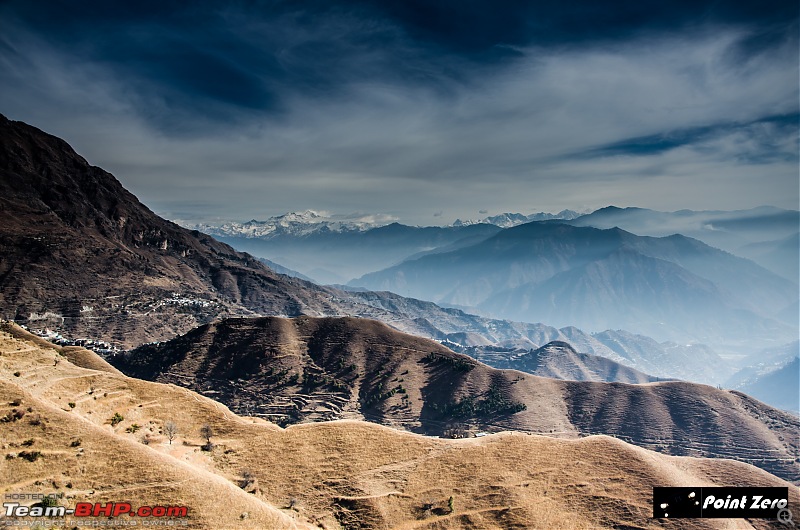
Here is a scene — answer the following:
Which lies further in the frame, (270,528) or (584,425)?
(584,425)

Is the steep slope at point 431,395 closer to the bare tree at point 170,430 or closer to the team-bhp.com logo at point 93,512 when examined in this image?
the bare tree at point 170,430

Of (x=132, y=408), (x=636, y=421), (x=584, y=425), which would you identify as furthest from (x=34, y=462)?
(x=636, y=421)

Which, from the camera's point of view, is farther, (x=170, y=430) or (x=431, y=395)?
(x=431, y=395)

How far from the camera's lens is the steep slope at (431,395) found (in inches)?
6299

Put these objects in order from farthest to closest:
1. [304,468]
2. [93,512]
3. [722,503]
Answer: [304,468] → [722,503] → [93,512]

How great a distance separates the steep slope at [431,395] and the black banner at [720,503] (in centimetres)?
11111

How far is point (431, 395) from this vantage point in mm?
174500

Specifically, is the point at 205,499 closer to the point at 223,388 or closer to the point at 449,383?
the point at 223,388

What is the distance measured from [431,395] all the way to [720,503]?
135870 millimetres

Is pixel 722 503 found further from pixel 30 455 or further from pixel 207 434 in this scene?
pixel 30 455

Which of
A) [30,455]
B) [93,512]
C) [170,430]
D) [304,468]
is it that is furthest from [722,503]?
[30,455]

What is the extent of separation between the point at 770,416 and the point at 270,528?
735 ft

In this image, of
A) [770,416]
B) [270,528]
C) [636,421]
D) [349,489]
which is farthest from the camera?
[770,416]

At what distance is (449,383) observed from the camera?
181 meters
